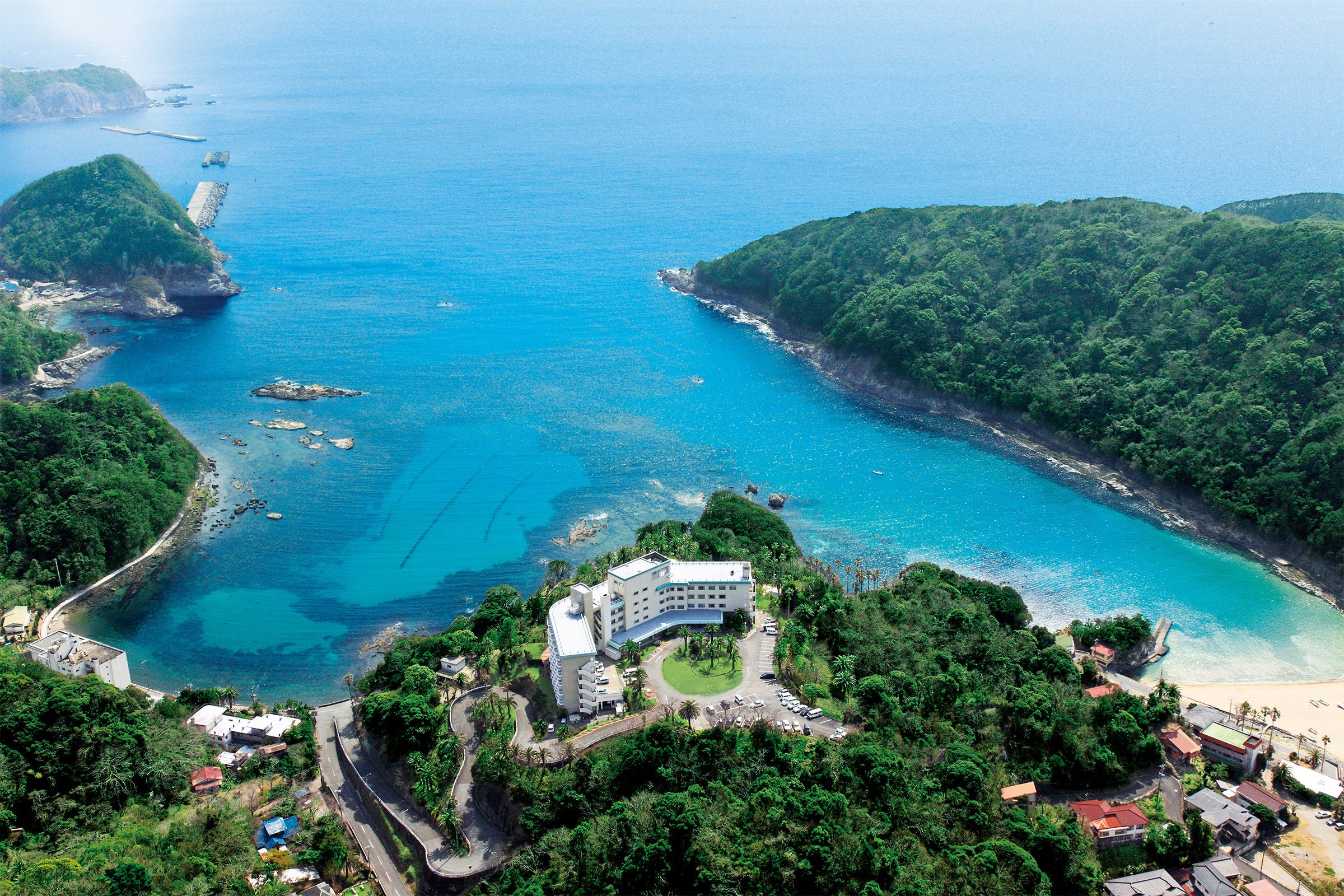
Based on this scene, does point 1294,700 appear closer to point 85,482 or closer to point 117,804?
point 117,804

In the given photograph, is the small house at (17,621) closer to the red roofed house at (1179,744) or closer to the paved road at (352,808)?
the paved road at (352,808)

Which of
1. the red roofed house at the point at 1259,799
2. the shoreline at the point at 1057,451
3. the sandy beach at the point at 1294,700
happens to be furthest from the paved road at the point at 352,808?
the shoreline at the point at 1057,451

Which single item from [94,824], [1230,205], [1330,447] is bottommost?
[94,824]

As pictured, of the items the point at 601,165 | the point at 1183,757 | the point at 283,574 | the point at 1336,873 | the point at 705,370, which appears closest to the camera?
the point at 1336,873

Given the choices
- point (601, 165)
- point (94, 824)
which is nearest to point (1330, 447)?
point (94, 824)

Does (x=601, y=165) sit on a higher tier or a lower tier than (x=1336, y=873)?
higher

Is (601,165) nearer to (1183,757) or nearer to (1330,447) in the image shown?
(1330,447)

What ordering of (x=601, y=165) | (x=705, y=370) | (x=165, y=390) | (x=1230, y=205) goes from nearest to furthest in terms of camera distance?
1. (x=165, y=390)
2. (x=705, y=370)
3. (x=1230, y=205)
4. (x=601, y=165)
